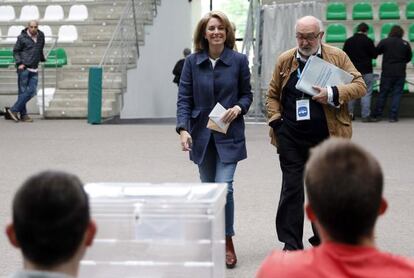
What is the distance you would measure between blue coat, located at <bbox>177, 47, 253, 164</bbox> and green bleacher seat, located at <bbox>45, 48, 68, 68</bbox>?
49.8 ft

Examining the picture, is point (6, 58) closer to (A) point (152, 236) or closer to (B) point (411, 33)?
(B) point (411, 33)

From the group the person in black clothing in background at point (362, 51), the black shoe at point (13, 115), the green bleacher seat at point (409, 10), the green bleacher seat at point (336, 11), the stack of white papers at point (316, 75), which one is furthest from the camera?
the green bleacher seat at point (336, 11)

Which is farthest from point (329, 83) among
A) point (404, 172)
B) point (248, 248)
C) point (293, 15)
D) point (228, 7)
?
point (228, 7)

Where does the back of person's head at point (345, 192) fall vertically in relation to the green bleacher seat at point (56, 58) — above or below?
above

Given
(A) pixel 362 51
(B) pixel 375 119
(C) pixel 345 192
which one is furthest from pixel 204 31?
(B) pixel 375 119

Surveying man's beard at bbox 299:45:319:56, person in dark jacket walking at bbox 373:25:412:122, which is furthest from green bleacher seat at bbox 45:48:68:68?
man's beard at bbox 299:45:319:56

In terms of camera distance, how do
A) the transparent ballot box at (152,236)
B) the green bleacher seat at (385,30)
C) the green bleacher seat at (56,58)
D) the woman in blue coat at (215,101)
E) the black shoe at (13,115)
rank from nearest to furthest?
the transparent ballot box at (152,236)
the woman in blue coat at (215,101)
the black shoe at (13,115)
the green bleacher seat at (56,58)
the green bleacher seat at (385,30)

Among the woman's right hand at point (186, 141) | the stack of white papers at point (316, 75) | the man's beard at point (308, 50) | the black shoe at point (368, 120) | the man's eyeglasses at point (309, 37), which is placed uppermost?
the man's eyeglasses at point (309, 37)

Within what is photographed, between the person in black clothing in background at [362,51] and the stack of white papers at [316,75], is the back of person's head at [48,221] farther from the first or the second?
the person in black clothing in background at [362,51]

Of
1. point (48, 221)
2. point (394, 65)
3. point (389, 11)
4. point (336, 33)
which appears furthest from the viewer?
point (389, 11)

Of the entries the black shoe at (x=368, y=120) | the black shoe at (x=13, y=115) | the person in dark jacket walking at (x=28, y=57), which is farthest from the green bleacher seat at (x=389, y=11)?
the black shoe at (x=13, y=115)

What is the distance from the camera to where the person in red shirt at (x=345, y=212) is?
2.29 m

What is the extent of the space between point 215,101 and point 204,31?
1.57ft

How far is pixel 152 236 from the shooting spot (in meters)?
3.05
